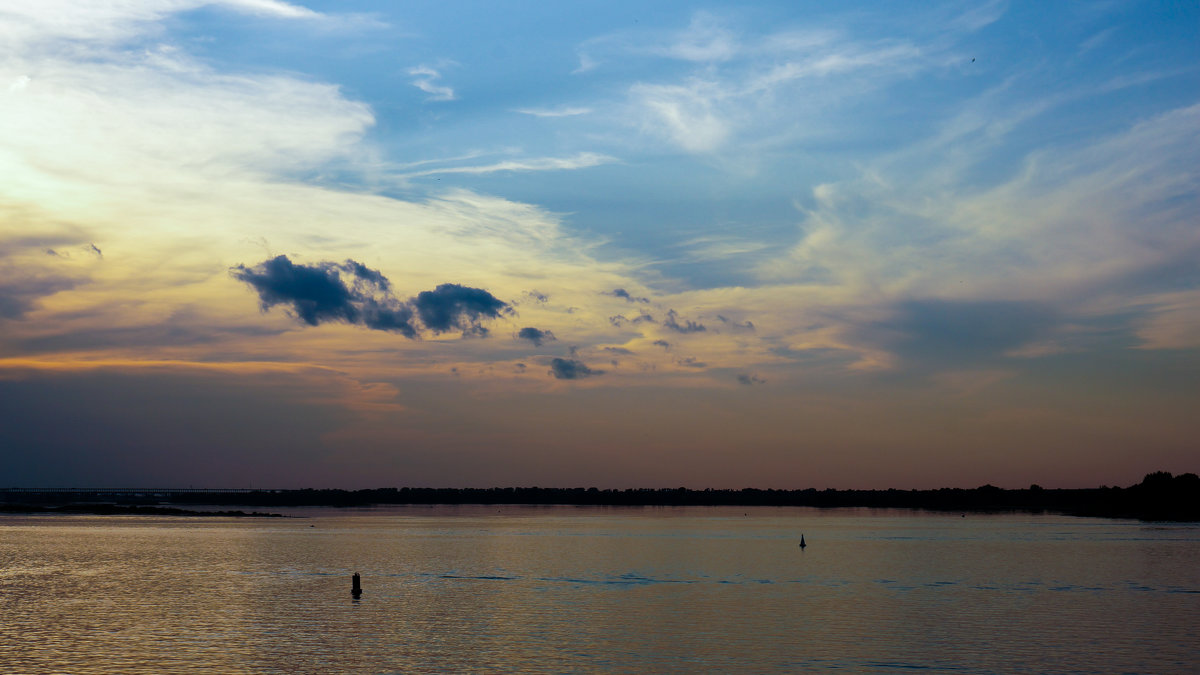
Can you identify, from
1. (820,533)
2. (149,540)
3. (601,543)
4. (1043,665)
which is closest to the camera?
(1043,665)

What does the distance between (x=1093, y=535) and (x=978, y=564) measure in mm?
63485

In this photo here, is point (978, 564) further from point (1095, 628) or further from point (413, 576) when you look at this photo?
point (413, 576)

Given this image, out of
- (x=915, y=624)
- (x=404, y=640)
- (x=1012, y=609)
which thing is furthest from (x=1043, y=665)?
(x=404, y=640)

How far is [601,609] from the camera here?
65.6 meters

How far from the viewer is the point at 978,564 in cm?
10344

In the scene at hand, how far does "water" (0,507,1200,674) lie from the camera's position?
→ 48.0m

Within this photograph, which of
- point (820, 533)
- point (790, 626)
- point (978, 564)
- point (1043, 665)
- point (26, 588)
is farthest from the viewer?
point (820, 533)

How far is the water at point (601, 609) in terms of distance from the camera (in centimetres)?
4800

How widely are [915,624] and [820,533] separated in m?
111

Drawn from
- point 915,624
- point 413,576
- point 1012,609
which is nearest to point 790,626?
point 915,624

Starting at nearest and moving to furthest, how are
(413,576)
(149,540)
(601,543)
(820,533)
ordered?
1. (413,576)
2. (601,543)
3. (149,540)
4. (820,533)

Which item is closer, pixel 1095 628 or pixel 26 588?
pixel 1095 628

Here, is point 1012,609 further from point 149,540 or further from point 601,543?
point 149,540

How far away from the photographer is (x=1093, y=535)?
153875 millimetres
